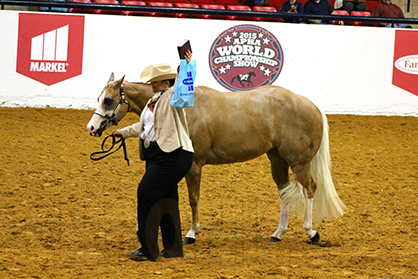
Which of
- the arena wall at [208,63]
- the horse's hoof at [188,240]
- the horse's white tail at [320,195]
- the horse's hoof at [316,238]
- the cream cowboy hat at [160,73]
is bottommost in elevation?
the horse's hoof at [188,240]

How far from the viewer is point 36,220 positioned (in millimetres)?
5320

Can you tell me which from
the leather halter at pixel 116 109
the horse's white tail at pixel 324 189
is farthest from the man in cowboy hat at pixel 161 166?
the horse's white tail at pixel 324 189

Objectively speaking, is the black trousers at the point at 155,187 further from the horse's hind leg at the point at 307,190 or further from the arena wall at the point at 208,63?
the arena wall at the point at 208,63

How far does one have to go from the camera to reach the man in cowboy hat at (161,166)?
160 inches

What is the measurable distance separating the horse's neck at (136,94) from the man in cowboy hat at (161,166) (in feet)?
2.40

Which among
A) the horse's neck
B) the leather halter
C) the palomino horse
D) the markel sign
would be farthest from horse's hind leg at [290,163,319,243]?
the markel sign

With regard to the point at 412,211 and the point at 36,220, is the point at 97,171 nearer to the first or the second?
the point at 36,220

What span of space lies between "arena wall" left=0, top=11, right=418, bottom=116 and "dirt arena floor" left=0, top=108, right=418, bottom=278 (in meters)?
0.51

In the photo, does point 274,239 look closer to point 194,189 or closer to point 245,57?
point 194,189

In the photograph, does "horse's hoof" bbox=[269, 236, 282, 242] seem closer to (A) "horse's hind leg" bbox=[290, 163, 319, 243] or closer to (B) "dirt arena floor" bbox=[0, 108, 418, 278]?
(B) "dirt arena floor" bbox=[0, 108, 418, 278]

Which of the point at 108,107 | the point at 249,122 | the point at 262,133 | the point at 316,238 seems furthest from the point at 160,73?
the point at 316,238

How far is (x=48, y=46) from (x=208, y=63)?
3.08 meters

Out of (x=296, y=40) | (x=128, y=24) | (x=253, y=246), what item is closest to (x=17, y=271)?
(x=253, y=246)

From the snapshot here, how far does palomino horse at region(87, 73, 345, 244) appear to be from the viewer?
16.1 feet
